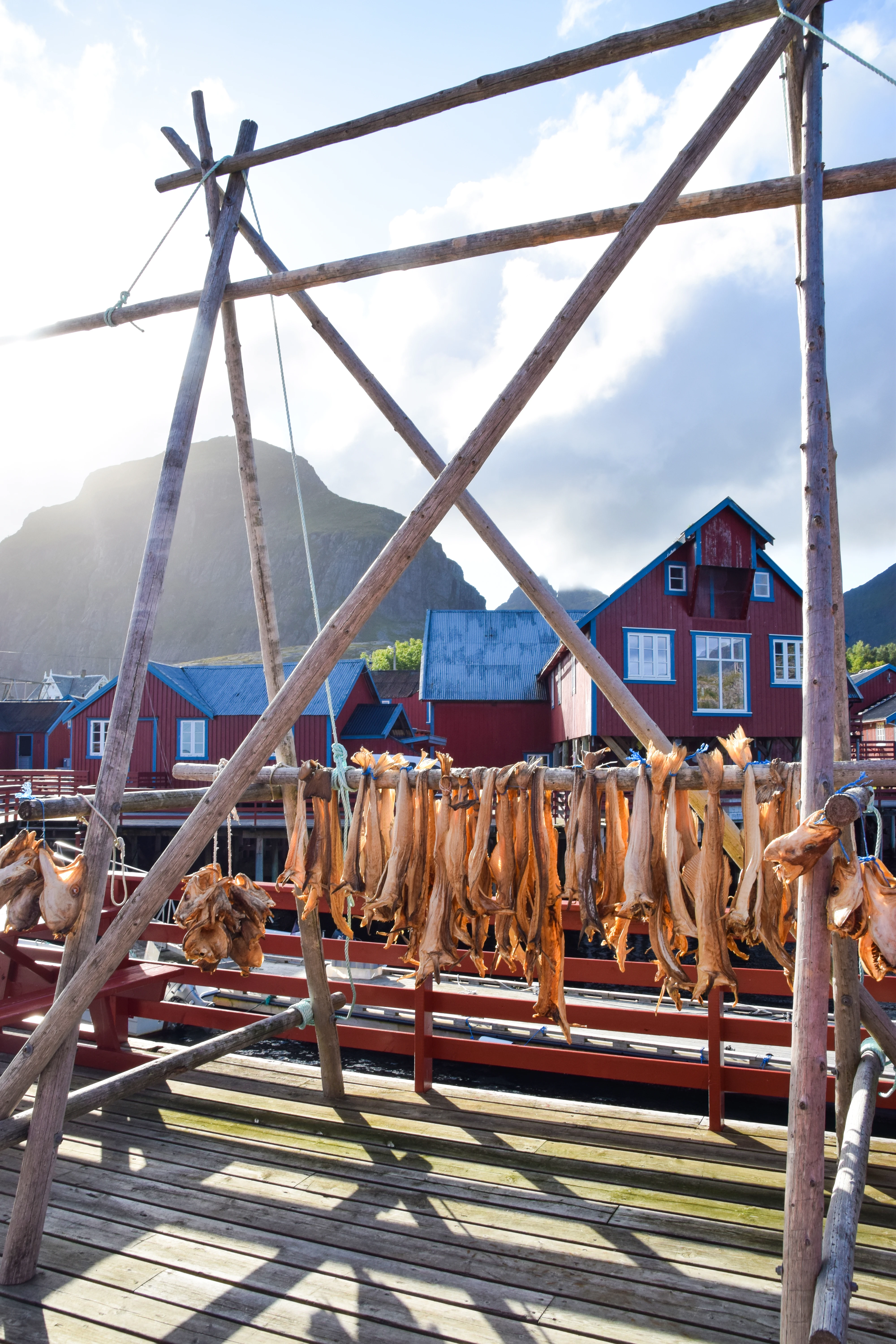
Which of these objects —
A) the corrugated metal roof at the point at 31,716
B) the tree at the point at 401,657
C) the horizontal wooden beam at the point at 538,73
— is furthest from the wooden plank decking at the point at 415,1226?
the tree at the point at 401,657

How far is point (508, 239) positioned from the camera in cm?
386

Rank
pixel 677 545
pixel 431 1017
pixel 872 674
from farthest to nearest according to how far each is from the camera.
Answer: pixel 872 674 → pixel 677 545 → pixel 431 1017

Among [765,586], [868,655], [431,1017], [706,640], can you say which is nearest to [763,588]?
[765,586]

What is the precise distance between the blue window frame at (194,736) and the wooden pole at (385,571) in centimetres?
2668

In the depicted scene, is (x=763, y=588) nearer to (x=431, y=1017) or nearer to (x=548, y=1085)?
(x=548, y=1085)

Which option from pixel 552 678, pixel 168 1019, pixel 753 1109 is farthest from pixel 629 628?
pixel 168 1019

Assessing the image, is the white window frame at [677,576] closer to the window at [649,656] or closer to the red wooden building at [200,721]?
the window at [649,656]

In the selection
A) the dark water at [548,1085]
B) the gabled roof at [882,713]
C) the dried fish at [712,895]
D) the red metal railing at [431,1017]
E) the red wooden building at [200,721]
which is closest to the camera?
the dried fish at [712,895]

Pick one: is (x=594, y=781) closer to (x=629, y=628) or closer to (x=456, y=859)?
(x=456, y=859)

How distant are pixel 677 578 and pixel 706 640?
2008 millimetres

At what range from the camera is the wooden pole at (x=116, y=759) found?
10.6 feet

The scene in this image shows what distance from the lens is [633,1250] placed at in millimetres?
3338

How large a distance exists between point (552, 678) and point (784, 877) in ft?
88.2

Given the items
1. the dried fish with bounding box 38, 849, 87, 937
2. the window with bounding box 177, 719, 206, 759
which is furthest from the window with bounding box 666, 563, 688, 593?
the dried fish with bounding box 38, 849, 87, 937
